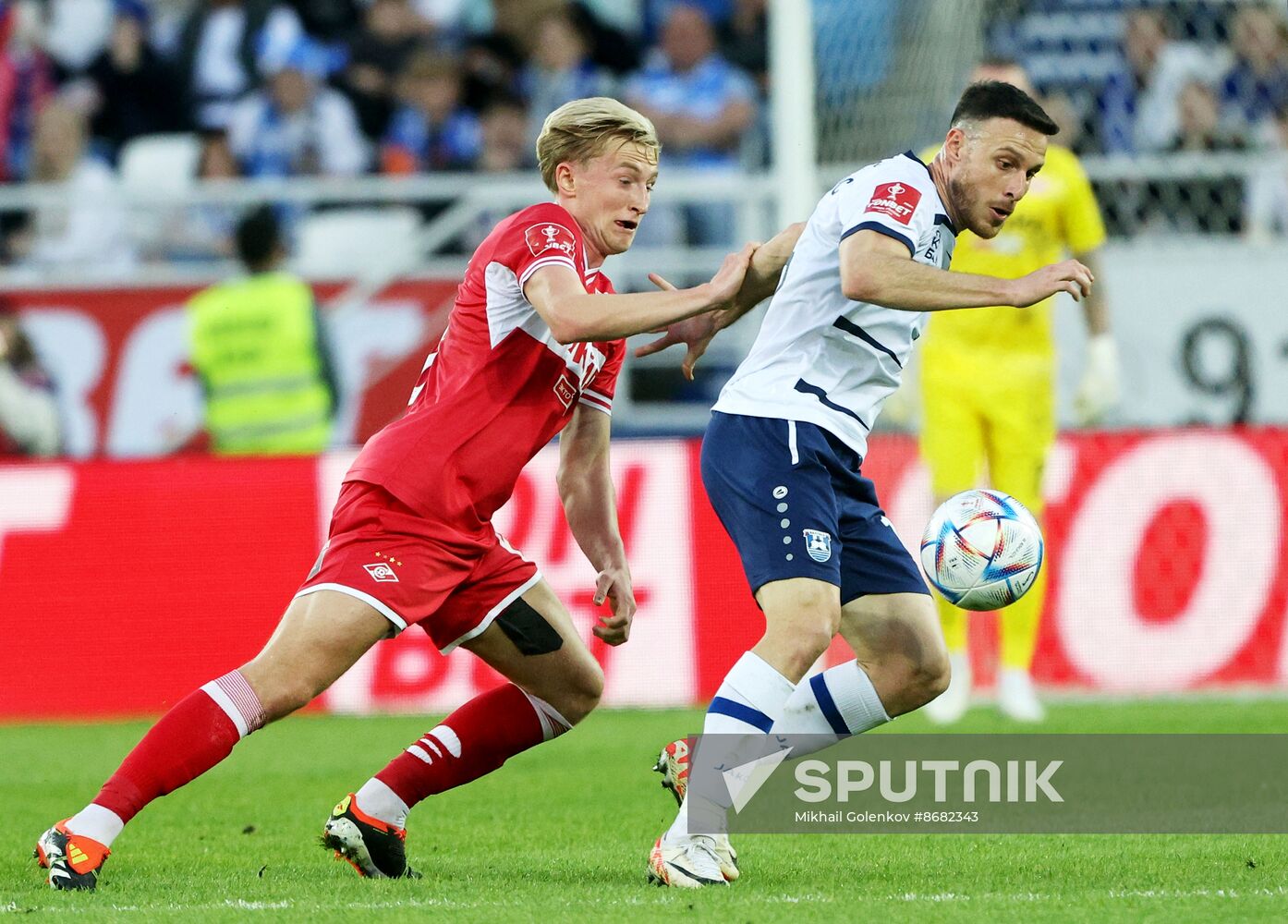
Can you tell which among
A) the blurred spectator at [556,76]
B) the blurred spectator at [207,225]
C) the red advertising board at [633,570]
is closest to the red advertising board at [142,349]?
the blurred spectator at [207,225]

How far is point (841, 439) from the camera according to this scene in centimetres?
509

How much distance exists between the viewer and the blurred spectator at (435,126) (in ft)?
43.7

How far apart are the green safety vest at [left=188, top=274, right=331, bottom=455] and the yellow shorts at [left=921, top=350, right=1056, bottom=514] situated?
3254mm

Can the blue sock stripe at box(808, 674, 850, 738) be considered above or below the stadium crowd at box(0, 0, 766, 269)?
below

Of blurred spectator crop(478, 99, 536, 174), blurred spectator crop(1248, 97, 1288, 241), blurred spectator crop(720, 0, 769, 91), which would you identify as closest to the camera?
blurred spectator crop(1248, 97, 1288, 241)

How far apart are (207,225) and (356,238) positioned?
1.02m

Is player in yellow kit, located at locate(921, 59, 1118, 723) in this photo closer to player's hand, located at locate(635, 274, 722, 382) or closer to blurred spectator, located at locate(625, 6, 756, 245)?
player's hand, located at locate(635, 274, 722, 382)

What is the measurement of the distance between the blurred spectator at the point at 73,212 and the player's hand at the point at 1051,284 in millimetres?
7948

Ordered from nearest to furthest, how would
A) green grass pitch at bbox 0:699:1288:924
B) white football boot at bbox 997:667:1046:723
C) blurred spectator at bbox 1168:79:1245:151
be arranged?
green grass pitch at bbox 0:699:1288:924, white football boot at bbox 997:667:1046:723, blurred spectator at bbox 1168:79:1245:151

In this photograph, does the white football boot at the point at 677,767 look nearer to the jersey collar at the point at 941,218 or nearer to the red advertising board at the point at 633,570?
the jersey collar at the point at 941,218

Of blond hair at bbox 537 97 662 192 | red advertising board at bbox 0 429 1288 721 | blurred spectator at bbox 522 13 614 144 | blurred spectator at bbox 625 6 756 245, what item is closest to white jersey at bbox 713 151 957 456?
blond hair at bbox 537 97 662 192

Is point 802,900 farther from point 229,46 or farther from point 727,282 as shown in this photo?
point 229,46

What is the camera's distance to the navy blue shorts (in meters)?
4.89

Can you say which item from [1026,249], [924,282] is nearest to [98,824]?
[924,282]
